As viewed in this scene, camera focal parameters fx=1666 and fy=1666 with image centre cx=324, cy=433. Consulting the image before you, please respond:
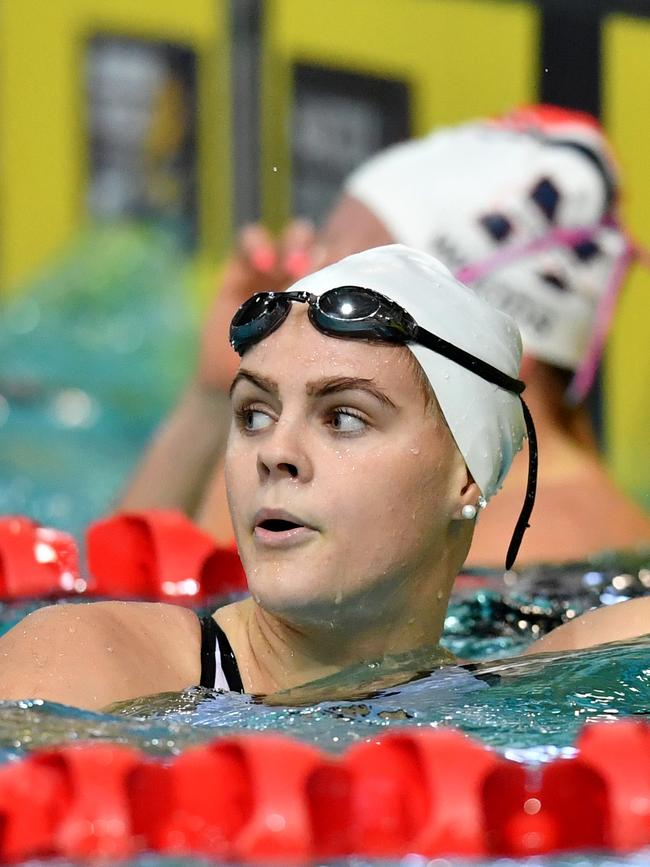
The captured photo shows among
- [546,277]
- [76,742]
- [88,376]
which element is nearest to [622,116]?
[88,376]

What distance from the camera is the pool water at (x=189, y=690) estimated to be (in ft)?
7.04

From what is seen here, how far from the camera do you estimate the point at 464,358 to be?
2443 millimetres

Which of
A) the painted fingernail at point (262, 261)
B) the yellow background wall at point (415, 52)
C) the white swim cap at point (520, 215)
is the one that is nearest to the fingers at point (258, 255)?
the painted fingernail at point (262, 261)

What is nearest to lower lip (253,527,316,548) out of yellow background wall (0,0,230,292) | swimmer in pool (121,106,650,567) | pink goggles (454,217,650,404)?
swimmer in pool (121,106,650,567)

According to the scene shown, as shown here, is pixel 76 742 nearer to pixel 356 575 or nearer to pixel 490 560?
pixel 356 575

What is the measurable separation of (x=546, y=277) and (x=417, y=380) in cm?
208

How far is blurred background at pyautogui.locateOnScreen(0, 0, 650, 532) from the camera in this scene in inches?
298

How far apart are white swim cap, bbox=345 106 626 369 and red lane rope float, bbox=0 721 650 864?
8.38 ft

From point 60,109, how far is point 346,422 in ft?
19.1

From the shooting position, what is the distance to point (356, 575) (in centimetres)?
228

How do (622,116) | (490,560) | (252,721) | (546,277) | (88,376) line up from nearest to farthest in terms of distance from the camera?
(252,721) → (490,560) → (546,277) → (622,116) → (88,376)

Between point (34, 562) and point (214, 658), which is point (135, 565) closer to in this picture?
point (34, 562)

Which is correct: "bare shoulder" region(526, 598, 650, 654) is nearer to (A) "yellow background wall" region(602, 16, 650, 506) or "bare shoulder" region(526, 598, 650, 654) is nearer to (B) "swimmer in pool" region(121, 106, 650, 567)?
(B) "swimmer in pool" region(121, 106, 650, 567)

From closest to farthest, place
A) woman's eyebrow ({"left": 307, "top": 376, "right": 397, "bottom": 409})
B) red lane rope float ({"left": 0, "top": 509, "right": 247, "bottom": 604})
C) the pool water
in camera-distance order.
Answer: the pool water
woman's eyebrow ({"left": 307, "top": 376, "right": 397, "bottom": 409})
red lane rope float ({"left": 0, "top": 509, "right": 247, "bottom": 604})
